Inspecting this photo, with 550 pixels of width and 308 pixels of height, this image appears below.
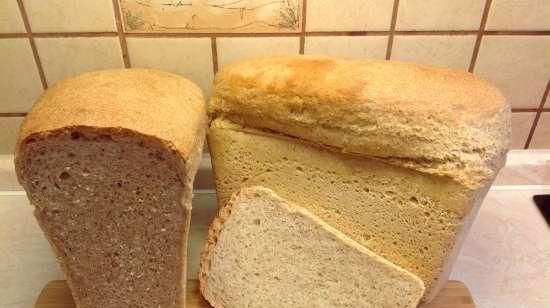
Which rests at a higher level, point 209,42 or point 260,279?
point 209,42

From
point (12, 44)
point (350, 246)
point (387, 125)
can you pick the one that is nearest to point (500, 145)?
point (387, 125)

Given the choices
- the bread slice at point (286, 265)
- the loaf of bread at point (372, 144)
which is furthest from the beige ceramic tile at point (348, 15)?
the bread slice at point (286, 265)

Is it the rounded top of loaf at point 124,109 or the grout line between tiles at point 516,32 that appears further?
the grout line between tiles at point 516,32

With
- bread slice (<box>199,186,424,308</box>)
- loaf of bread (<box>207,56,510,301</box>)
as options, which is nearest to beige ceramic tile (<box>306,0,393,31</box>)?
loaf of bread (<box>207,56,510,301</box>)

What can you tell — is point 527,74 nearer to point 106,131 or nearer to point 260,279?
point 260,279

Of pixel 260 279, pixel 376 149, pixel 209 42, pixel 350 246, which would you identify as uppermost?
pixel 209 42

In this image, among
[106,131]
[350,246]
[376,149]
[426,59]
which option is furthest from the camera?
[426,59]

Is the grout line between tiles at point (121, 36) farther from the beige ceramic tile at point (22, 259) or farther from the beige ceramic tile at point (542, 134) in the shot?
the beige ceramic tile at point (542, 134)
